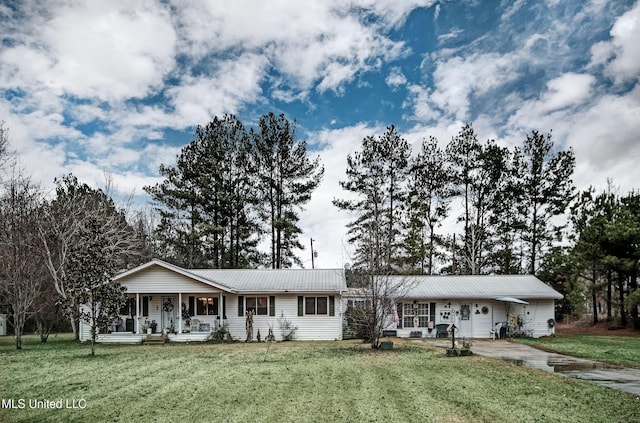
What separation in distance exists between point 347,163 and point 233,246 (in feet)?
33.3

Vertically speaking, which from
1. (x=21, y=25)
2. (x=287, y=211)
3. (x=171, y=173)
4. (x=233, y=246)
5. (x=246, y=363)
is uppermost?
(x=21, y=25)

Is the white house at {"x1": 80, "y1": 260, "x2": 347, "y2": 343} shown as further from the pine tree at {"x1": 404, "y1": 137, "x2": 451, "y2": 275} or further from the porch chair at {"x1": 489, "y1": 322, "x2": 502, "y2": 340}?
the pine tree at {"x1": 404, "y1": 137, "x2": 451, "y2": 275}

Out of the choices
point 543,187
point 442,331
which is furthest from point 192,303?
point 543,187

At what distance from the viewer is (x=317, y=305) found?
2225 cm

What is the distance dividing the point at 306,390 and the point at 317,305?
12.4m

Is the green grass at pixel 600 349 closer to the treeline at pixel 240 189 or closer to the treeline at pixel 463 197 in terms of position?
the treeline at pixel 463 197

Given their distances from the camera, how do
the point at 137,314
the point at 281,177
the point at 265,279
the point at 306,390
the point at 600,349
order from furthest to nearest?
the point at 281,177
the point at 265,279
the point at 137,314
the point at 600,349
the point at 306,390

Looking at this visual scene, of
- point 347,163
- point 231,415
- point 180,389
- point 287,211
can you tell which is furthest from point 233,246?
point 231,415

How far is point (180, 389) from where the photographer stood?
1008 centimetres

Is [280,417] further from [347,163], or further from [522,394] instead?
[347,163]

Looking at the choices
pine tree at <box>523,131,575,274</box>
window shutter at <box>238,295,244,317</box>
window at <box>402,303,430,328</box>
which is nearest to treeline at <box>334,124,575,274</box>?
pine tree at <box>523,131,575,274</box>

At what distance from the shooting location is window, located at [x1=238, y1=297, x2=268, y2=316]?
2234cm

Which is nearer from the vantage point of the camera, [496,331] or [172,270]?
[172,270]

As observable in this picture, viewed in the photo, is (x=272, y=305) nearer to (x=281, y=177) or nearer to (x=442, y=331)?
(x=442, y=331)
